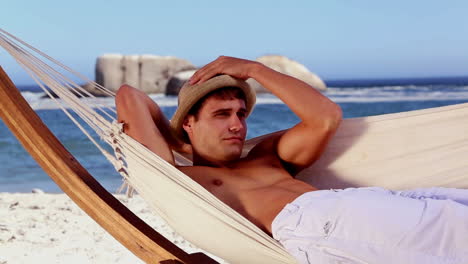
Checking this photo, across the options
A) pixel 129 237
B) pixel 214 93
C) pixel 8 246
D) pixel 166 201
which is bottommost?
pixel 8 246

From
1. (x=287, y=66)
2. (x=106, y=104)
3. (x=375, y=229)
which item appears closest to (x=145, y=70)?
(x=287, y=66)

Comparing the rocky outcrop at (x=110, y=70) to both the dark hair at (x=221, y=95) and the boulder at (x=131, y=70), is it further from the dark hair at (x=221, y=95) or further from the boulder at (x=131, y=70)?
the dark hair at (x=221, y=95)

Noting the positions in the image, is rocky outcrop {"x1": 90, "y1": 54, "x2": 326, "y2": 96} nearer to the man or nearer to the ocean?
the ocean

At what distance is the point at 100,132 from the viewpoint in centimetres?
200

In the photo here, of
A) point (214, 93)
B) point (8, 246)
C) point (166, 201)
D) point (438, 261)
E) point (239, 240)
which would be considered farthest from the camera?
point (8, 246)

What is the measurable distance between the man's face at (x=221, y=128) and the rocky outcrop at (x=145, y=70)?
20.8 meters

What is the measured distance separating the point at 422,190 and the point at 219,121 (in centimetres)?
63

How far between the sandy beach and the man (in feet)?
4.59

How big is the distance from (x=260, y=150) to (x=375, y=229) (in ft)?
1.92

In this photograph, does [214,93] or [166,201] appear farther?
[214,93]

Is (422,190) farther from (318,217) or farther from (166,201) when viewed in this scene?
(166,201)

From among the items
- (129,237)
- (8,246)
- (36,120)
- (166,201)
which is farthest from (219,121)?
(8,246)

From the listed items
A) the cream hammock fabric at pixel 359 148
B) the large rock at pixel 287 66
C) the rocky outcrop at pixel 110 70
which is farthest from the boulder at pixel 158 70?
the cream hammock fabric at pixel 359 148

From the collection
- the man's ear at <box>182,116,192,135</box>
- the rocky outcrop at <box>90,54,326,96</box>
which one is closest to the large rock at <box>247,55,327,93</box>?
the rocky outcrop at <box>90,54,326,96</box>
